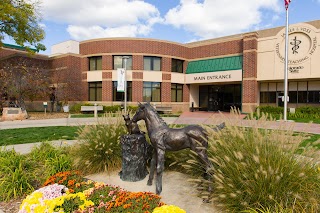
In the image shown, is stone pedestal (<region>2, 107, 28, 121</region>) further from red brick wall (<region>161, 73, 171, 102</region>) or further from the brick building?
red brick wall (<region>161, 73, 171, 102</region>)

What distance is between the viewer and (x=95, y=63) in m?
29.6

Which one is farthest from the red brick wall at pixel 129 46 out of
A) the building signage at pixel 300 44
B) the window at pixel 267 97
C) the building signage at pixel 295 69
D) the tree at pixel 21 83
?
the building signage at pixel 295 69

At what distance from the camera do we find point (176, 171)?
5.61 metres

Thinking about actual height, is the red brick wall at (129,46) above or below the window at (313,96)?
above

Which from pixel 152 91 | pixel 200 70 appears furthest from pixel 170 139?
pixel 200 70

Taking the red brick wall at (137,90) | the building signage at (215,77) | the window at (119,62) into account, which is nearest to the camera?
the building signage at (215,77)

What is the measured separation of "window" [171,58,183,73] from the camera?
30217mm

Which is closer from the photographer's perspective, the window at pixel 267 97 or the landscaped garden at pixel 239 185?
the landscaped garden at pixel 239 185

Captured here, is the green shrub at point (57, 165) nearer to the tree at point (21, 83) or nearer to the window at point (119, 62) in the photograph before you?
the tree at point (21, 83)

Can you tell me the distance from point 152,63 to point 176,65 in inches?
135

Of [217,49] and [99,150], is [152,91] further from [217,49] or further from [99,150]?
[99,150]

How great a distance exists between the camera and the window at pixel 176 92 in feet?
99.5

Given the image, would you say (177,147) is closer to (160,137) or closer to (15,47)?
(160,137)

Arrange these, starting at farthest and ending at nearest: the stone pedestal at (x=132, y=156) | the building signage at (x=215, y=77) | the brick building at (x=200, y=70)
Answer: the building signage at (x=215, y=77) < the brick building at (x=200, y=70) < the stone pedestal at (x=132, y=156)
